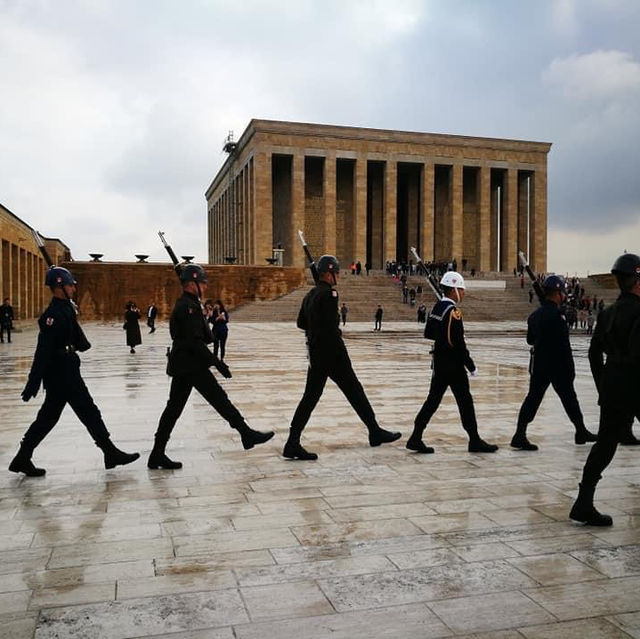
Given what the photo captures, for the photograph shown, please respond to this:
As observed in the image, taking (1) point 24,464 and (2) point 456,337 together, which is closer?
(1) point 24,464

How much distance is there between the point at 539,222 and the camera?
59000 millimetres

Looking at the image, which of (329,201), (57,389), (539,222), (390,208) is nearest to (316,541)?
(57,389)

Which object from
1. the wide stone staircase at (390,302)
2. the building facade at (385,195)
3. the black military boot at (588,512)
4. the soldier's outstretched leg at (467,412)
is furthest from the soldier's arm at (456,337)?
the building facade at (385,195)

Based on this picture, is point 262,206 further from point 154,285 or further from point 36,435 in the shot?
point 36,435

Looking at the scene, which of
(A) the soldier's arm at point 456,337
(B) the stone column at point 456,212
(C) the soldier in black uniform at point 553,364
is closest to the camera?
(A) the soldier's arm at point 456,337

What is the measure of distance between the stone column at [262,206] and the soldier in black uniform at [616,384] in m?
49.4

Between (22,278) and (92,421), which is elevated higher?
(22,278)

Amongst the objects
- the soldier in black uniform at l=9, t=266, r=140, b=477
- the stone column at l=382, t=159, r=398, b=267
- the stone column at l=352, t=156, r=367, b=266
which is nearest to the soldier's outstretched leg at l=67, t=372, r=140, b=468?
the soldier in black uniform at l=9, t=266, r=140, b=477

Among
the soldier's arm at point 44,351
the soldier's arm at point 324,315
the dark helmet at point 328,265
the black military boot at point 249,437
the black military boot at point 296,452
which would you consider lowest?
the black military boot at point 296,452

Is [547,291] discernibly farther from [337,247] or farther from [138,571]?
[337,247]

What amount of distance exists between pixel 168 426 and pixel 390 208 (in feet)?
167

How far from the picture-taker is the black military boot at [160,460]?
5.58 meters

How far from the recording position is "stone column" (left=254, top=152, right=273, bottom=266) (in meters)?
52.0

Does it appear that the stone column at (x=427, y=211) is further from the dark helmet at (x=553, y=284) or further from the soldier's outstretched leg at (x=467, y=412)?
the soldier's outstretched leg at (x=467, y=412)
